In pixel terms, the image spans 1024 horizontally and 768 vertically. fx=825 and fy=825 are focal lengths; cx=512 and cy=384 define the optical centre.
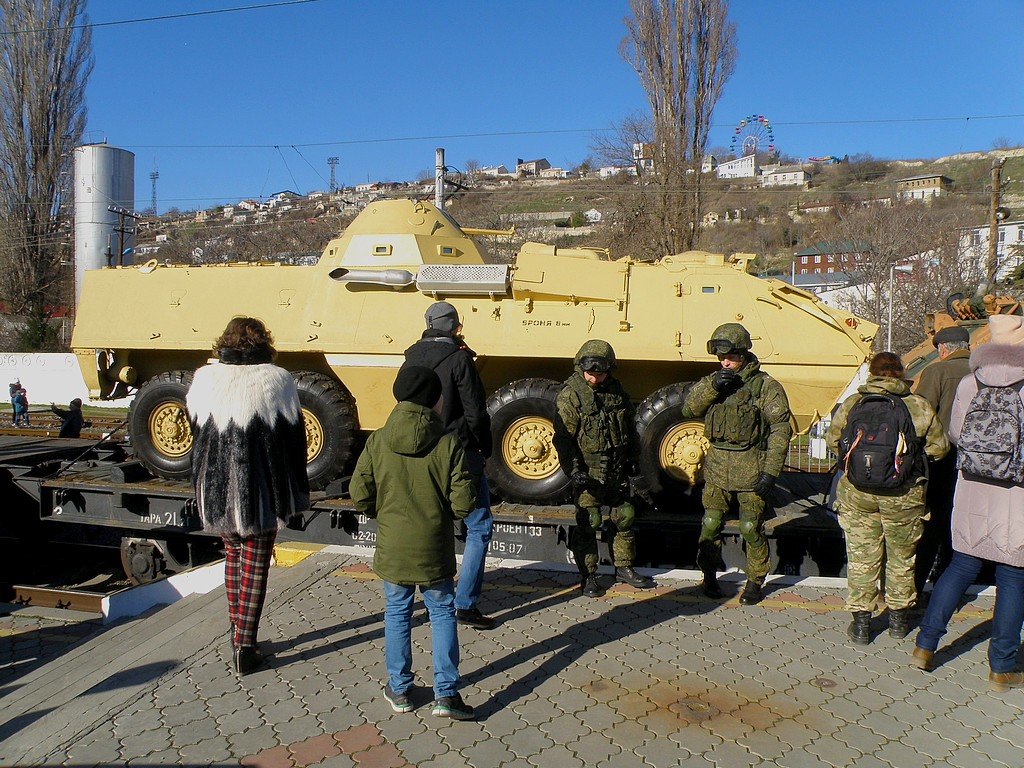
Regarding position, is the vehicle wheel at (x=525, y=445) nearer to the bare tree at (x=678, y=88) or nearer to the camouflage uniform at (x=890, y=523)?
the camouflage uniform at (x=890, y=523)

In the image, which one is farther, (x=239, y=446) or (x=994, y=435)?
(x=239, y=446)

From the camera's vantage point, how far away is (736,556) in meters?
6.64

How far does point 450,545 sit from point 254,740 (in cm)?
118

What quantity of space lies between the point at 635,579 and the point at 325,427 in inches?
134

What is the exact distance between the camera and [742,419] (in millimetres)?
5148

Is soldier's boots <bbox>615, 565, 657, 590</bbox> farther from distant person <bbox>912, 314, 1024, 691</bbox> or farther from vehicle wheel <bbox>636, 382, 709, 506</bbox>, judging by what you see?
distant person <bbox>912, 314, 1024, 691</bbox>

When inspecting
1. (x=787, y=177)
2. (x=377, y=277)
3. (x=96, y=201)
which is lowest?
(x=377, y=277)

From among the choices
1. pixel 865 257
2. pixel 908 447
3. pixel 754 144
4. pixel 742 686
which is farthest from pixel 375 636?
pixel 754 144

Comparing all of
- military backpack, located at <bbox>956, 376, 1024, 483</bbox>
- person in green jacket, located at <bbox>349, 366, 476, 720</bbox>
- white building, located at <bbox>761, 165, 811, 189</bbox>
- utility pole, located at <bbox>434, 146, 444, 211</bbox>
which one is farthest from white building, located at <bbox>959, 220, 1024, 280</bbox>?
white building, located at <bbox>761, 165, 811, 189</bbox>

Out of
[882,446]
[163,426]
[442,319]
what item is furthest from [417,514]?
[163,426]

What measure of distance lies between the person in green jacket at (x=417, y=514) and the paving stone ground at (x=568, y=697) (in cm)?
26

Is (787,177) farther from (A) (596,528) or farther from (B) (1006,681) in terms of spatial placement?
(B) (1006,681)

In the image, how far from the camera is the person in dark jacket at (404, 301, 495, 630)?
15.5 ft

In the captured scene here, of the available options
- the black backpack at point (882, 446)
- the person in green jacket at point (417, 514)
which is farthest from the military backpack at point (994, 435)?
the person in green jacket at point (417, 514)
